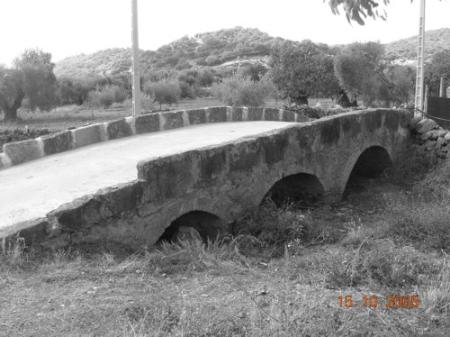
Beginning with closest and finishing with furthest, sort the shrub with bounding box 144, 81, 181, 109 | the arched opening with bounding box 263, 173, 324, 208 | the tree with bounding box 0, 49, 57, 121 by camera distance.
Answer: the arched opening with bounding box 263, 173, 324, 208
the tree with bounding box 0, 49, 57, 121
the shrub with bounding box 144, 81, 181, 109

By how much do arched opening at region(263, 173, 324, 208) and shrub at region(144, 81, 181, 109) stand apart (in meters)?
28.7

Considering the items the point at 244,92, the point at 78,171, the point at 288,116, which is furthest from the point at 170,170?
the point at 244,92

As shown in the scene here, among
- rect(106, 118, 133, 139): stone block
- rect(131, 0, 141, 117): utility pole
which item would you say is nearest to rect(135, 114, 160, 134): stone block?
rect(106, 118, 133, 139): stone block

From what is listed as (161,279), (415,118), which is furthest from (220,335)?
(415,118)

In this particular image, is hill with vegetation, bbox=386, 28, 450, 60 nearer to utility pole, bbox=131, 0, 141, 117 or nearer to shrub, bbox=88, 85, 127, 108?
shrub, bbox=88, 85, 127, 108

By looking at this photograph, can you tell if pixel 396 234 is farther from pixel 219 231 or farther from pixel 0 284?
pixel 0 284

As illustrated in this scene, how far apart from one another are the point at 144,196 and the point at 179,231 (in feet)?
4.34

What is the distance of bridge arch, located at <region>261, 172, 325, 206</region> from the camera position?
34.9 feet

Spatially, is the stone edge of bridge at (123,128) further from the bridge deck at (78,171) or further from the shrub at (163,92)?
the shrub at (163,92)

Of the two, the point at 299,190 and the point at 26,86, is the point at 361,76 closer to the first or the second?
the point at 26,86

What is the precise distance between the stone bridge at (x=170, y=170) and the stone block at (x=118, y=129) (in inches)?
0.8

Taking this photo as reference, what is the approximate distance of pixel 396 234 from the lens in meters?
7.91

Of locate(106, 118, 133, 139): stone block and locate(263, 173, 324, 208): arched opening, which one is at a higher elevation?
locate(106, 118, 133, 139): stone block

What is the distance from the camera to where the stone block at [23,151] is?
347 inches
